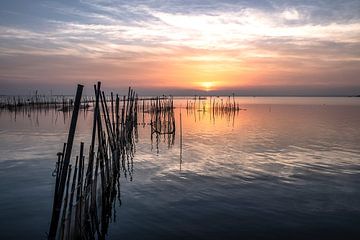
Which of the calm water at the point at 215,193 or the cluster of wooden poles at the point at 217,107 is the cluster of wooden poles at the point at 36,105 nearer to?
the cluster of wooden poles at the point at 217,107

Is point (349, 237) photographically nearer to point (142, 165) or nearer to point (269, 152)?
point (142, 165)

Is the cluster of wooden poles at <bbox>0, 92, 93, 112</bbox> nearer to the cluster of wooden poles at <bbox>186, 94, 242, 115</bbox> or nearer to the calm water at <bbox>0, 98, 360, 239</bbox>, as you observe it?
the cluster of wooden poles at <bbox>186, 94, 242, 115</bbox>

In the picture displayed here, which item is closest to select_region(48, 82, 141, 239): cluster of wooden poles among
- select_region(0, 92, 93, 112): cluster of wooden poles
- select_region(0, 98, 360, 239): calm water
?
select_region(0, 98, 360, 239): calm water

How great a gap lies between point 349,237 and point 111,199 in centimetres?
525

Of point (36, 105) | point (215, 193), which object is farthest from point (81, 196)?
point (36, 105)

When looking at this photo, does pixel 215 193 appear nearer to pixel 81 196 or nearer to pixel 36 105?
pixel 81 196

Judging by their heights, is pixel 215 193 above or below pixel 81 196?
below

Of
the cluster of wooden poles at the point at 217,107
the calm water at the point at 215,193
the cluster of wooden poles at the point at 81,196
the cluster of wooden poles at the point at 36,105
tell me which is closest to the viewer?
the cluster of wooden poles at the point at 81,196

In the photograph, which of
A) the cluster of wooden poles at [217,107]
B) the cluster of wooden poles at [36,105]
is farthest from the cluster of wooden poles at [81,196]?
the cluster of wooden poles at [217,107]

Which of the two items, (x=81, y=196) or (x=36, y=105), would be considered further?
(x=36, y=105)

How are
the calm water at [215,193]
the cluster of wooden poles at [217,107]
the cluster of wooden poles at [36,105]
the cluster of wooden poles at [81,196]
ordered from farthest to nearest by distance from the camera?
the cluster of wooden poles at [217,107] → the cluster of wooden poles at [36,105] → the calm water at [215,193] → the cluster of wooden poles at [81,196]

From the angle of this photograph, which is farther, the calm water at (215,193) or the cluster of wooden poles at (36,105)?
the cluster of wooden poles at (36,105)

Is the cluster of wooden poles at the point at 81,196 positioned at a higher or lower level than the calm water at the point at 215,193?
higher

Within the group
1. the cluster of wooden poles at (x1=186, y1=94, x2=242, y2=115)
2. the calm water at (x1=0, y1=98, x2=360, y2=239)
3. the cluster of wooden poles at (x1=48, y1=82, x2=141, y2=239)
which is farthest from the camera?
the cluster of wooden poles at (x1=186, y1=94, x2=242, y2=115)
